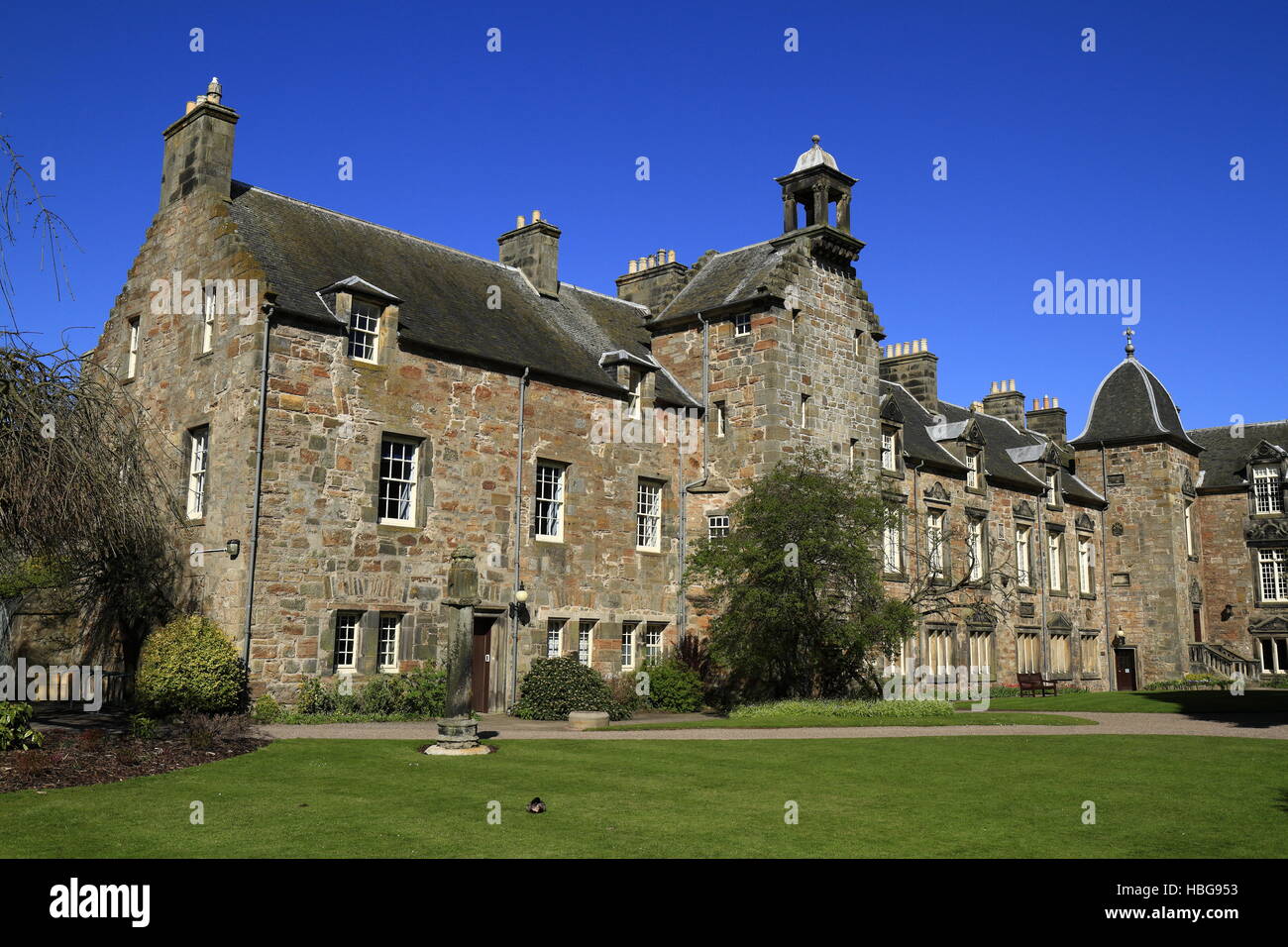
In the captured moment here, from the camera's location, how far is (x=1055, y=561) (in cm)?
4469

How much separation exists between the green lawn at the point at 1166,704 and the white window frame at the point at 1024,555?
9.26 metres

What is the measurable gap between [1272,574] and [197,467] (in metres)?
45.9

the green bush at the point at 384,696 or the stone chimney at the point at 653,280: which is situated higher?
the stone chimney at the point at 653,280

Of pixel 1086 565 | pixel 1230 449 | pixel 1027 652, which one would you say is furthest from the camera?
pixel 1230 449

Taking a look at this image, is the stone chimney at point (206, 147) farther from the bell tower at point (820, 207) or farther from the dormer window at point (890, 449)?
the dormer window at point (890, 449)

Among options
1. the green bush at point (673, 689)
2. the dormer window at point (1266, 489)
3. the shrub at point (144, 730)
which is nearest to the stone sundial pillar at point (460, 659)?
the shrub at point (144, 730)

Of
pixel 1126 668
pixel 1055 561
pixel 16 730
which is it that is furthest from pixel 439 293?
pixel 1126 668

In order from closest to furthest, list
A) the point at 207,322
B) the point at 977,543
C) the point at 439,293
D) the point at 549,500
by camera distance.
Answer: the point at 207,322
the point at 549,500
the point at 439,293
the point at 977,543

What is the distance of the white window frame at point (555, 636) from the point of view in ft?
87.2

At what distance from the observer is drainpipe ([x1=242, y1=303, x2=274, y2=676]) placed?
68.3 ft

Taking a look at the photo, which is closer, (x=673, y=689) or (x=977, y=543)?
A: (x=673, y=689)

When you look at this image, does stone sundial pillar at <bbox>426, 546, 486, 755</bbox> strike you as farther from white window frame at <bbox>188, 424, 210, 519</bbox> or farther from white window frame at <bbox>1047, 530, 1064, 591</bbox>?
white window frame at <bbox>1047, 530, 1064, 591</bbox>

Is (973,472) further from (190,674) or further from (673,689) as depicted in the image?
(190,674)
